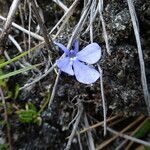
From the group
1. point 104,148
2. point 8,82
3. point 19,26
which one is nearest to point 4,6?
point 19,26

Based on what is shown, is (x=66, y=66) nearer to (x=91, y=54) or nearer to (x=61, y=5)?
(x=91, y=54)

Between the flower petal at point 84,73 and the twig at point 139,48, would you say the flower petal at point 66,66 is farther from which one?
the twig at point 139,48

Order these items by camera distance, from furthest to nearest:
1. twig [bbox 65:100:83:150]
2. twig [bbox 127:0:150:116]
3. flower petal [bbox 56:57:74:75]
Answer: twig [bbox 65:100:83:150] → twig [bbox 127:0:150:116] → flower petal [bbox 56:57:74:75]

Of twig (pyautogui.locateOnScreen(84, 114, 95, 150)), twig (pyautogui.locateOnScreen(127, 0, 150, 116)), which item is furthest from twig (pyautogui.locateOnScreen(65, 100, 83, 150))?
twig (pyautogui.locateOnScreen(127, 0, 150, 116))

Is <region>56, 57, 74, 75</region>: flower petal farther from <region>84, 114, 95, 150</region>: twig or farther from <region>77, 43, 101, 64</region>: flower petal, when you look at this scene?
<region>84, 114, 95, 150</region>: twig

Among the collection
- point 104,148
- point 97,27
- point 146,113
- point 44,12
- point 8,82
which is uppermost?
point 44,12

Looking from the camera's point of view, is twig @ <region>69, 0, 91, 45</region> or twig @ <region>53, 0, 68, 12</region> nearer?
twig @ <region>69, 0, 91, 45</region>

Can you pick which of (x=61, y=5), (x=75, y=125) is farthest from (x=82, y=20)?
(x=75, y=125)

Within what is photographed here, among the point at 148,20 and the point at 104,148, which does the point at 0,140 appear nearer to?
the point at 104,148
